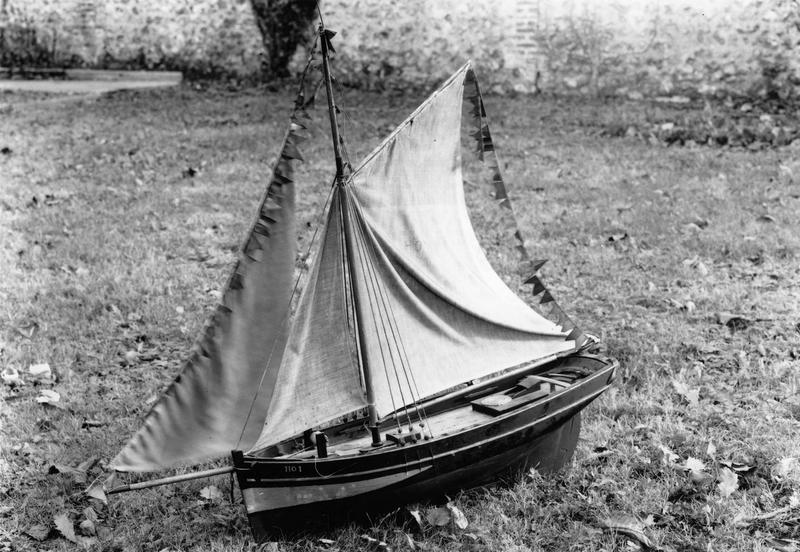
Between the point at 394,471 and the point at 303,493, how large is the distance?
0.40 m

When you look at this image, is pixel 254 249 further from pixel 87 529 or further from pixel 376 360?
pixel 87 529

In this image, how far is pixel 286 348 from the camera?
350cm

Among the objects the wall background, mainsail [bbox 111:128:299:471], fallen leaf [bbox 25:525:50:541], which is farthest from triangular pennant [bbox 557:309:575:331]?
the wall background

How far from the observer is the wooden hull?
339cm

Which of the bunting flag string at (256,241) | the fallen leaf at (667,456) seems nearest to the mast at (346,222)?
the bunting flag string at (256,241)

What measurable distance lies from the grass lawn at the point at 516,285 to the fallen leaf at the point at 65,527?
0.02 metres

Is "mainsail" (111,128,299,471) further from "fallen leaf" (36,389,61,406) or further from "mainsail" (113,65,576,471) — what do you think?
"fallen leaf" (36,389,61,406)

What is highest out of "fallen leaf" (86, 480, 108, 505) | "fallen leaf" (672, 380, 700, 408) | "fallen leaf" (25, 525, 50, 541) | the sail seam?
the sail seam

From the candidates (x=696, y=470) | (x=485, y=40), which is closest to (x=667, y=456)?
(x=696, y=470)

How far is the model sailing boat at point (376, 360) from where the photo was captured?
328cm

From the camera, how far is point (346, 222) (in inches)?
140

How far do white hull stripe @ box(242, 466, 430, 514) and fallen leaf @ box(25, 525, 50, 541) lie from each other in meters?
1.10

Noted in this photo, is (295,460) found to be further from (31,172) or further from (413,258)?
(31,172)

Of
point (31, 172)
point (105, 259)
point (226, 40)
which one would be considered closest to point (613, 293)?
point (105, 259)
